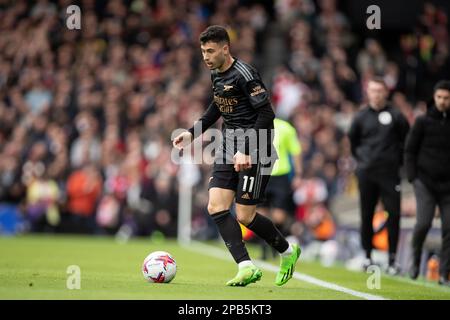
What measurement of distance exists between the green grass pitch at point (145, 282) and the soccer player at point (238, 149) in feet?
1.56

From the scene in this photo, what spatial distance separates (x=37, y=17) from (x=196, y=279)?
1690 centimetres

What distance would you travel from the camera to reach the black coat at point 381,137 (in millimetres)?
11852

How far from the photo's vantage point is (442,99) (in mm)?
10484

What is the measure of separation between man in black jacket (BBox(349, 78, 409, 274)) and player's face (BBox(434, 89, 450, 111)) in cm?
137

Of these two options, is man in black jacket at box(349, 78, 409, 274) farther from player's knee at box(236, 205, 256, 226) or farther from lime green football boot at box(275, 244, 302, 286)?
player's knee at box(236, 205, 256, 226)

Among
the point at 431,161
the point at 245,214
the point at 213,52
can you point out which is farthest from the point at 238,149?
the point at 431,161

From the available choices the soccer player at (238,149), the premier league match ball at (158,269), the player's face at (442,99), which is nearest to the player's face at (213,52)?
the soccer player at (238,149)

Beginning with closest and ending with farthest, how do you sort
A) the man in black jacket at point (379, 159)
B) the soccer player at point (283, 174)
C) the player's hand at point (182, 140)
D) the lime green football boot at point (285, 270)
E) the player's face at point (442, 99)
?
1. the lime green football boot at point (285, 270)
2. the player's hand at point (182, 140)
3. the player's face at point (442, 99)
4. the man in black jacket at point (379, 159)
5. the soccer player at point (283, 174)

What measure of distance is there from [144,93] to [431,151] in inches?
516

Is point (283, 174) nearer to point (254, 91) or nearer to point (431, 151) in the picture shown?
point (431, 151)

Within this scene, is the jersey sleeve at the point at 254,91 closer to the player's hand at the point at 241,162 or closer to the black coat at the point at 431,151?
the player's hand at the point at 241,162

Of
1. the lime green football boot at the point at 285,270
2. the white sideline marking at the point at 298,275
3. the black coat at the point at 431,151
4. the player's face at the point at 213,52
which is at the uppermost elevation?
the player's face at the point at 213,52

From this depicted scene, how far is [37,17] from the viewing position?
24.6 metres
